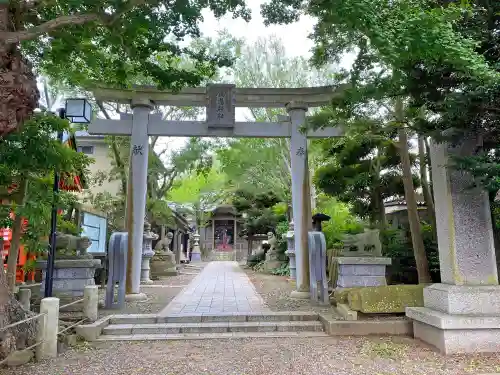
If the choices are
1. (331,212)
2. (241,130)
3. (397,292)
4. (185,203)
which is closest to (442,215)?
(397,292)

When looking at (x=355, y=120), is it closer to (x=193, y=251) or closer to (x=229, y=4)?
(x=229, y=4)

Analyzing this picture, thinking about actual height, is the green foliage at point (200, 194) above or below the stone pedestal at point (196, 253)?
above

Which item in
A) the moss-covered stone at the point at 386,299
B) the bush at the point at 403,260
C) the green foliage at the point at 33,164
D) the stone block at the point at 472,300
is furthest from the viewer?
the bush at the point at 403,260

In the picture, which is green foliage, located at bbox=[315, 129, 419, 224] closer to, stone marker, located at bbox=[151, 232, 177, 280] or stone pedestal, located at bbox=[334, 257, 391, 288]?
stone pedestal, located at bbox=[334, 257, 391, 288]

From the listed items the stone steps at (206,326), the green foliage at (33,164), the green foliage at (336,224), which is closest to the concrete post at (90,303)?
the stone steps at (206,326)

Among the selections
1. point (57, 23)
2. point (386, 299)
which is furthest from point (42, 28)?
point (386, 299)

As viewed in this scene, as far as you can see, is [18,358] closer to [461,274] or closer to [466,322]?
[466,322]

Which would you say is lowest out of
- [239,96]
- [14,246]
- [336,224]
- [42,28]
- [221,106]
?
[14,246]

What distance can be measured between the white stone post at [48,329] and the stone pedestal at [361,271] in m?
A: 5.48

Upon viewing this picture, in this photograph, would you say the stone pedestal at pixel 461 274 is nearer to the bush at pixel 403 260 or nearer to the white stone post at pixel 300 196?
the white stone post at pixel 300 196

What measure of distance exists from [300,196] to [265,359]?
5278 mm

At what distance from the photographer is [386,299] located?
6.31 metres

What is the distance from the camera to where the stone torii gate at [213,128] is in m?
9.38

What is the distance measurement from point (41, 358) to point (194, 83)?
14.6 feet
